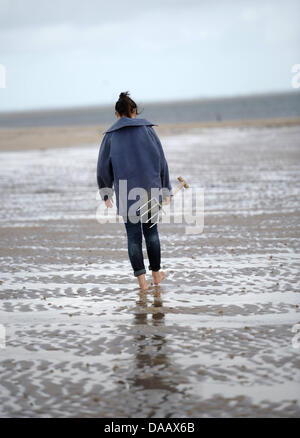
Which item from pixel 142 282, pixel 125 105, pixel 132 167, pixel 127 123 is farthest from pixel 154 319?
pixel 125 105

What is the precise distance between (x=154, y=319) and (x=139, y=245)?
0.99 meters

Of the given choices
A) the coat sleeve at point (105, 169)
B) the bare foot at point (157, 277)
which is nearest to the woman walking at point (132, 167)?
the coat sleeve at point (105, 169)

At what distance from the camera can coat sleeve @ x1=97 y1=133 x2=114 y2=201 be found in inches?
218

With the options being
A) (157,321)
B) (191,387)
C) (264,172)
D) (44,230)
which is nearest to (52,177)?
(264,172)

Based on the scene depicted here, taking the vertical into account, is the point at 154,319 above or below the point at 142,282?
below

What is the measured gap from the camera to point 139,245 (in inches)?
222

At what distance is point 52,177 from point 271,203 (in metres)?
7.55

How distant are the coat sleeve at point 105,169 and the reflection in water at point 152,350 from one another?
3.53 feet

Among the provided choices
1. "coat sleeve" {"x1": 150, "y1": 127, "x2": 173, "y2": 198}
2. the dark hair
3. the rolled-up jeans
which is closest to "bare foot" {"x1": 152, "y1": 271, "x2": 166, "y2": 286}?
the rolled-up jeans

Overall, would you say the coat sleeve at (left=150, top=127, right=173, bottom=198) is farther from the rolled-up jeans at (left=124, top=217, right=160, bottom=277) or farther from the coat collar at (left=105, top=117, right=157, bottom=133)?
the rolled-up jeans at (left=124, top=217, right=160, bottom=277)

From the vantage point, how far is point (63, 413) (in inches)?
132

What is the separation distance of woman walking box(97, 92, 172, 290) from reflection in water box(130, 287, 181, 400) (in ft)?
1.97

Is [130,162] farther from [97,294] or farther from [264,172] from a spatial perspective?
[264,172]

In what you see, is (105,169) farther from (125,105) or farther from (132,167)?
(125,105)
